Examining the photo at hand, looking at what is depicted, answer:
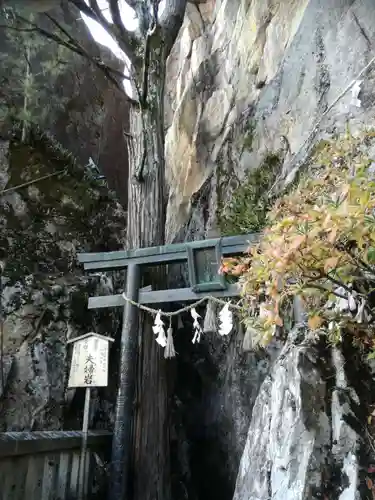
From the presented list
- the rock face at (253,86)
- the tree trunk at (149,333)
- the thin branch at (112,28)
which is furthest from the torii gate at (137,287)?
the thin branch at (112,28)

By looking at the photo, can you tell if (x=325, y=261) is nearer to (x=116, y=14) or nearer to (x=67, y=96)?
(x=116, y=14)

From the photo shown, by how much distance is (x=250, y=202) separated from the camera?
6508mm

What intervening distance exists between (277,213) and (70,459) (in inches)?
116

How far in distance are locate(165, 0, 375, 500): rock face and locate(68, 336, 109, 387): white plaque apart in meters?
1.62

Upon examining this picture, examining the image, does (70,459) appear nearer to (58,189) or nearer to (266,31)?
(58,189)

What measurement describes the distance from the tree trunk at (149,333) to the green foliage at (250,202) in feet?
3.50

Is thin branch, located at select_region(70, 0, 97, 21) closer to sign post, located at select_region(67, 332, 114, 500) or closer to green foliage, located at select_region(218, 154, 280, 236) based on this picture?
green foliage, located at select_region(218, 154, 280, 236)

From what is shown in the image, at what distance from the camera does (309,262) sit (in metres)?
2.63

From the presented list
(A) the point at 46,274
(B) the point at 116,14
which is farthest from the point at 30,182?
(B) the point at 116,14

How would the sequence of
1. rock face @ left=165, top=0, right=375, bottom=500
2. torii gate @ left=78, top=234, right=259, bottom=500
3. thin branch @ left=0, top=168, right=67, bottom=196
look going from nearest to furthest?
rock face @ left=165, top=0, right=375, bottom=500, torii gate @ left=78, top=234, right=259, bottom=500, thin branch @ left=0, top=168, right=67, bottom=196

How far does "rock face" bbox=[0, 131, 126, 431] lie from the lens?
583 cm

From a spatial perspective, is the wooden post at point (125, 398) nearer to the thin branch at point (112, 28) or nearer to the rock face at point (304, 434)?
the rock face at point (304, 434)

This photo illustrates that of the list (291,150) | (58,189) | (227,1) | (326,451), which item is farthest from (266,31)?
(326,451)

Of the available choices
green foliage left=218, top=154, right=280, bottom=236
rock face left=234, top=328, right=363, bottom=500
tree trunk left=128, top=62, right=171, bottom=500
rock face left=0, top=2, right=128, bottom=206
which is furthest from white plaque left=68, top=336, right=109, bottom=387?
rock face left=0, top=2, right=128, bottom=206
